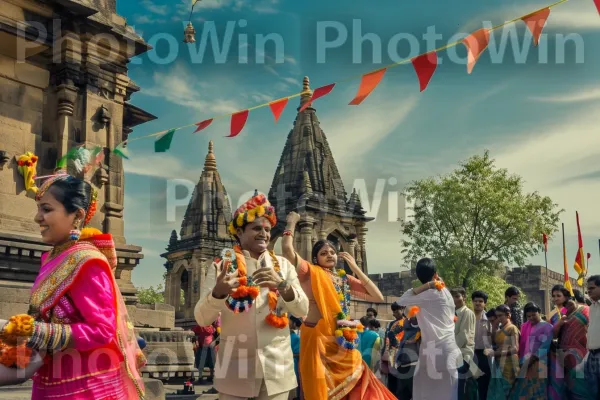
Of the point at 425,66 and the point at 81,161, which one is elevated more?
the point at 425,66

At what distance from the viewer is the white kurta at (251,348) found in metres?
4.26

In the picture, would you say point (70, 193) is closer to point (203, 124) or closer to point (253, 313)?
point (253, 313)

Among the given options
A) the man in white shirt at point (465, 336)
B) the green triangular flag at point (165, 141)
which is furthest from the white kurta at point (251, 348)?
the green triangular flag at point (165, 141)

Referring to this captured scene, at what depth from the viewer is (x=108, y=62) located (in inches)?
477

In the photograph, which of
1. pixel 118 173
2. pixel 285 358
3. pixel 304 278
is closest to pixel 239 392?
pixel 285 358

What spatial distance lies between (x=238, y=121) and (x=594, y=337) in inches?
228

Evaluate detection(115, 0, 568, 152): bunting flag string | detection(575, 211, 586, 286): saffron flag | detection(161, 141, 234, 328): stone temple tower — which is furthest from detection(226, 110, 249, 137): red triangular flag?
detection(161, 141, 234, 328): stone temple tower

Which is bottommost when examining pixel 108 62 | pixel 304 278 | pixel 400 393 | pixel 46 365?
pixel 400 393

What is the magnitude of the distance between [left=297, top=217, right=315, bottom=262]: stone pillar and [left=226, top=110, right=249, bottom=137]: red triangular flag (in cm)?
1920

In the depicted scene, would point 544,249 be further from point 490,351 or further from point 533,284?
point 490,351

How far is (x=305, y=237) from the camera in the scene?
96.8 feet

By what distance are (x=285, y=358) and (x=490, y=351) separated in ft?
19.9

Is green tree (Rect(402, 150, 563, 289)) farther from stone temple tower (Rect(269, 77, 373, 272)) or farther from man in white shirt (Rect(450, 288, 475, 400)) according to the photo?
man in white shirt (Rect(450, 288, 475, 400))

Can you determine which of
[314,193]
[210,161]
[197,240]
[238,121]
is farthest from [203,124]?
[210,161]
